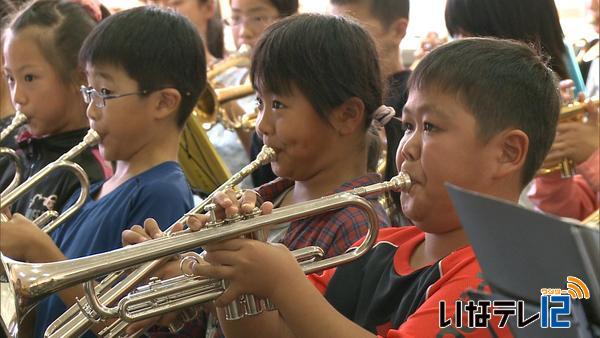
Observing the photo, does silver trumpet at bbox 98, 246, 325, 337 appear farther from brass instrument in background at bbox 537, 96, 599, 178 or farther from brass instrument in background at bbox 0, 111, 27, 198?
brass instrument in background at bbox 537, 96, 599, 178

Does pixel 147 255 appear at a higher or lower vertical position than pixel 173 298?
higher

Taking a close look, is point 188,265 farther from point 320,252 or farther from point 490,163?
point 490,163

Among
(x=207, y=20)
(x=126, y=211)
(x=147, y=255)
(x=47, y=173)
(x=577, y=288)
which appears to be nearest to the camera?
(x=577, y=288)

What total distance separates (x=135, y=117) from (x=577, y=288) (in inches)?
51.6

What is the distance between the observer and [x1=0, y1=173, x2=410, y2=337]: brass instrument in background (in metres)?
1.51

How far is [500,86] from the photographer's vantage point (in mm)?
1535

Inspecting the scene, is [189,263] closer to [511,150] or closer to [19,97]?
[511,150]

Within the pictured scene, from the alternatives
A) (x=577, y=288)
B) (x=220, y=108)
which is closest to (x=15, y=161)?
(x=220, y=108)

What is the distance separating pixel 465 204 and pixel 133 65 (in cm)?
131

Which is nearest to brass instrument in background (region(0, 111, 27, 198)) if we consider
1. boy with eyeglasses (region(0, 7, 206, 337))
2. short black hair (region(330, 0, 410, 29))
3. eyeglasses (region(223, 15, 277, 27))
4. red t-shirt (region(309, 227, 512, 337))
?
boy with eyeglasses (region(0, 7, 206, 337))

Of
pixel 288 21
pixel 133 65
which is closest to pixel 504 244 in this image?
pixel 288 21

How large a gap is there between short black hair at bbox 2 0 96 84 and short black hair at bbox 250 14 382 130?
0.76 m

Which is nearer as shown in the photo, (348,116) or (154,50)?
(348,116)

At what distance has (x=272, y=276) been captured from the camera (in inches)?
57.5
